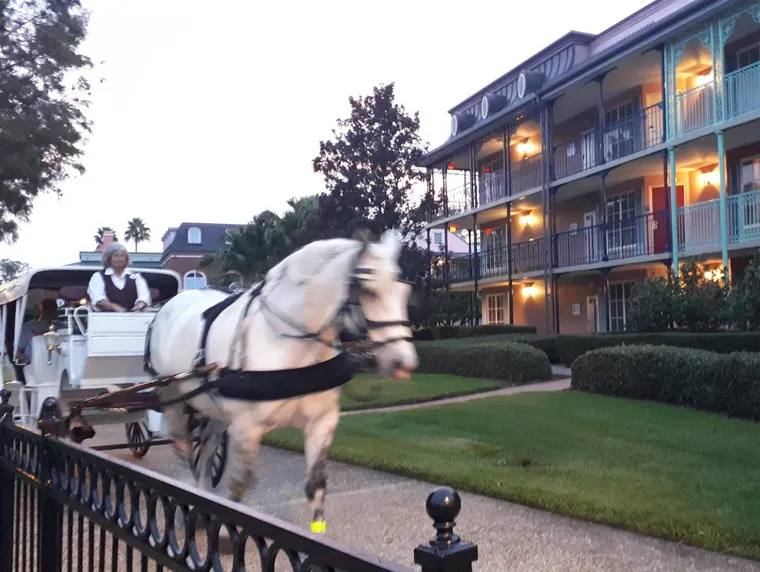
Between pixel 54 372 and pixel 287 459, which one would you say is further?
pixel 287 459

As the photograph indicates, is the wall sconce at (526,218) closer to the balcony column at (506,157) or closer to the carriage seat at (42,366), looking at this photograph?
the balcony column at (506,157)

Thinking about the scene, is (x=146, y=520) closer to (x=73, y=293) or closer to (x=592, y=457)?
(x=592, y=457)

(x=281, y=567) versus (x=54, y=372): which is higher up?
(x=54, y=372)

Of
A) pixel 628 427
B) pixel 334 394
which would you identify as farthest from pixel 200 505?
pixel 628 427

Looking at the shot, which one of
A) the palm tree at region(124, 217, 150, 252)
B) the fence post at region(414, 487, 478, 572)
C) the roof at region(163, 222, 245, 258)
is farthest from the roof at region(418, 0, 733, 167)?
the palm tree at region(124, 217, 150, 252)

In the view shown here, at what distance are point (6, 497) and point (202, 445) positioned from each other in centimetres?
210

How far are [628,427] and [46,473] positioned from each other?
25.6ft

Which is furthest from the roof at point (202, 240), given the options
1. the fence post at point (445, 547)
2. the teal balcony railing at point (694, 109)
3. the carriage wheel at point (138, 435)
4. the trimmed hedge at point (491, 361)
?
the fence post at point (445, 547)

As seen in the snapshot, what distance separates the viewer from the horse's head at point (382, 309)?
3795 millimetres

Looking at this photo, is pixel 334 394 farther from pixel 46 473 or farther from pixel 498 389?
pixel 498 389

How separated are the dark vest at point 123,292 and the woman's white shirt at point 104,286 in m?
0.03

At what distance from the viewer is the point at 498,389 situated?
48.6 ft

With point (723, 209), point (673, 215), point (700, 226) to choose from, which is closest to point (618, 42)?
point (673, 215)

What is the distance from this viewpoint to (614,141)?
855 inches
